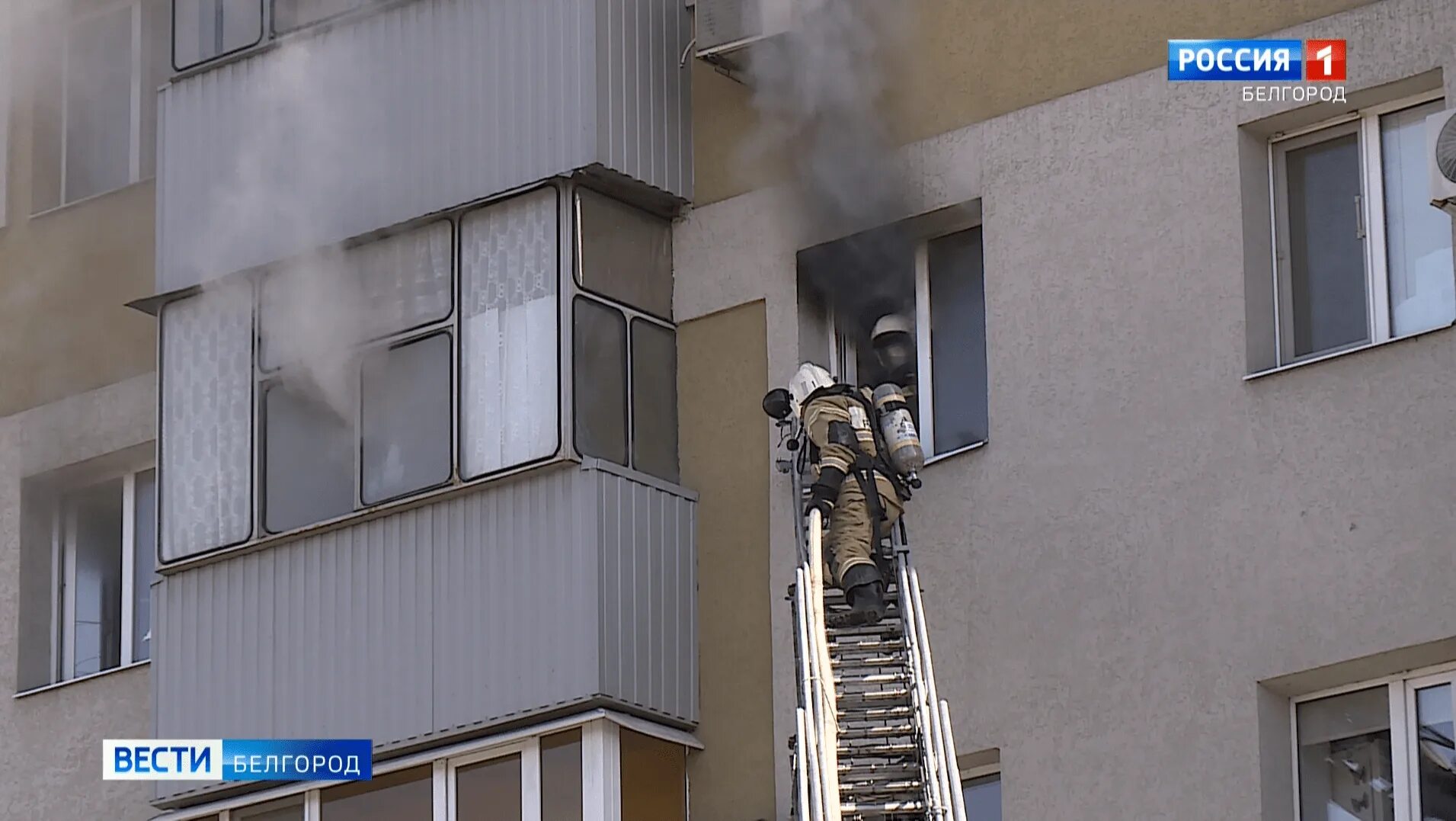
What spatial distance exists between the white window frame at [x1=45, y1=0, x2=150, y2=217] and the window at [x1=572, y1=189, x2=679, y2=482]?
14.4ft

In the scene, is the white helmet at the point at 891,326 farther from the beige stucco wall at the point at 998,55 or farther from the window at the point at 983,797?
the window at the point at 983,797

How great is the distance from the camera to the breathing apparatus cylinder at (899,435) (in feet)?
52.5

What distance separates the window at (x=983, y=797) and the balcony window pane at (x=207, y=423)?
4779 millimetres

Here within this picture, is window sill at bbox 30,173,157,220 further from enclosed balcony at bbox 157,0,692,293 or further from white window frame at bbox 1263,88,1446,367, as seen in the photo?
white window frame at bbox 1263,88,1446,367

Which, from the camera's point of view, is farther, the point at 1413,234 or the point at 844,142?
the point at 844,142

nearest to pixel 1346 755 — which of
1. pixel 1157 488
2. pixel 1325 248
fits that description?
pixel 1157 488

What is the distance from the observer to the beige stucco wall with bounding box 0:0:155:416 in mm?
20266

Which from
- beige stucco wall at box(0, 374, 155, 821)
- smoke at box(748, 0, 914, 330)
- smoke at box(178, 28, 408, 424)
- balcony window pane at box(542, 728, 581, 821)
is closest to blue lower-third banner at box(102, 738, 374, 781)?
beige stucco wall at box(0, 374, 155, 821)

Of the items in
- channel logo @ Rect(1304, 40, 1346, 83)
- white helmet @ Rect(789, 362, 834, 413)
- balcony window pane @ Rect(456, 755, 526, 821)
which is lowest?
balcony window pane @ Rect(456, 755, 526, 821)

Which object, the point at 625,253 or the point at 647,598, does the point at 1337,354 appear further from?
the point at 625,253

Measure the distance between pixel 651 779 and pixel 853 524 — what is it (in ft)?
6.60

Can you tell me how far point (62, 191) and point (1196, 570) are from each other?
935cm

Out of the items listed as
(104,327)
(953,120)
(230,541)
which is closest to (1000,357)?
(953,120)

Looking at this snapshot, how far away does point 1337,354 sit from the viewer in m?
15.0
